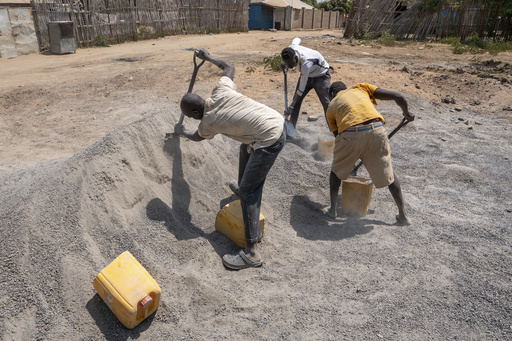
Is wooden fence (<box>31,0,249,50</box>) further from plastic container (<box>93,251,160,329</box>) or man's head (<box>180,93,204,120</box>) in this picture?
plastic container (<box>93,251,160,329</box>)

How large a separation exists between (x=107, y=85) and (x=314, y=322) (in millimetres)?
6764

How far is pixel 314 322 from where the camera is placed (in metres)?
2.23

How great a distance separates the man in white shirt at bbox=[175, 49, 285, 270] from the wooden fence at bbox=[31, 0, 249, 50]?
10.6 metres

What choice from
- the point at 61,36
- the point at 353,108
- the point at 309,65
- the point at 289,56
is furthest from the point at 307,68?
the point at 61,36

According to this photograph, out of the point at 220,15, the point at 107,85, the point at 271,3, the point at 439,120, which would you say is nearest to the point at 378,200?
the point at 439,120

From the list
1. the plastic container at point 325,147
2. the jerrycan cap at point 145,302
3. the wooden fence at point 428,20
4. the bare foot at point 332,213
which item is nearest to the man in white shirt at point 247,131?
the jerrycan cap at point 145,302

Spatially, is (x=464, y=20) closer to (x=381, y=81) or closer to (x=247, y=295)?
(x=381, y=81)

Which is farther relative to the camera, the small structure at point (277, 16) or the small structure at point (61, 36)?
the small structure at point (277, 16)

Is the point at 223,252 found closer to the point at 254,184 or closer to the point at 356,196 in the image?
the point at 254,184

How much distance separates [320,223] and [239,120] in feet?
4.41

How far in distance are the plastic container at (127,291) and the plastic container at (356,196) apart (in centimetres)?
192

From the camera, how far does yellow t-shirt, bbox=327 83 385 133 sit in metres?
2.99

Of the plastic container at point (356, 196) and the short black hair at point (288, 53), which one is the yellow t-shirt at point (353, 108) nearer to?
the plastic container at point (356, 196)

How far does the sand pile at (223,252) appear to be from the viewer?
2172 millimetres
